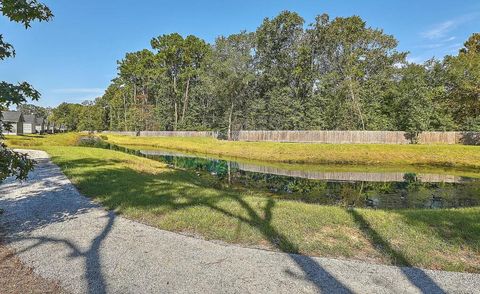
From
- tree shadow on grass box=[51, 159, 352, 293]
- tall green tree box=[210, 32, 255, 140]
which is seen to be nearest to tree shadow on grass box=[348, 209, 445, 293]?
tree shadow on grass box=[51, 159, 352, 293]

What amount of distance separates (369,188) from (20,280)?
61.8 ft

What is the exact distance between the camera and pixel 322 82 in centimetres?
5916

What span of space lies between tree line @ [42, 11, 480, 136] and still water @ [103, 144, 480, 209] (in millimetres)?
24415

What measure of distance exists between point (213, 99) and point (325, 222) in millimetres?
71081

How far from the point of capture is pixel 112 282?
5.46 m

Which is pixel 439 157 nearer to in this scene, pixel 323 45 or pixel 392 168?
pixel 392 168

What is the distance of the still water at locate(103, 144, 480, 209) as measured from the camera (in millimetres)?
16109

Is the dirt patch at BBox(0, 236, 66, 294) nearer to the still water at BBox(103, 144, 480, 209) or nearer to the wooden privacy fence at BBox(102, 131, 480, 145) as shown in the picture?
the still water at BBox(103, 144, 480, 209)

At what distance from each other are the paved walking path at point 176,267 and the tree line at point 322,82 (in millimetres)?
45138

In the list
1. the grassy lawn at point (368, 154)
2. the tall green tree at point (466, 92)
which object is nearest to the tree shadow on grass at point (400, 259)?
the grassy lawn at point (368, 154)

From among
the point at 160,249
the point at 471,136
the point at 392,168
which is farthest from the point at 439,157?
the point at 160,249

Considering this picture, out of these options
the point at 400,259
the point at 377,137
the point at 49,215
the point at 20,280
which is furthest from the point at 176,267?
the point at 377,137

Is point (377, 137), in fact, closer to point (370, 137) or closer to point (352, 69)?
point (370, 137)

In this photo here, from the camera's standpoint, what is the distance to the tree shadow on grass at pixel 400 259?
553cm
